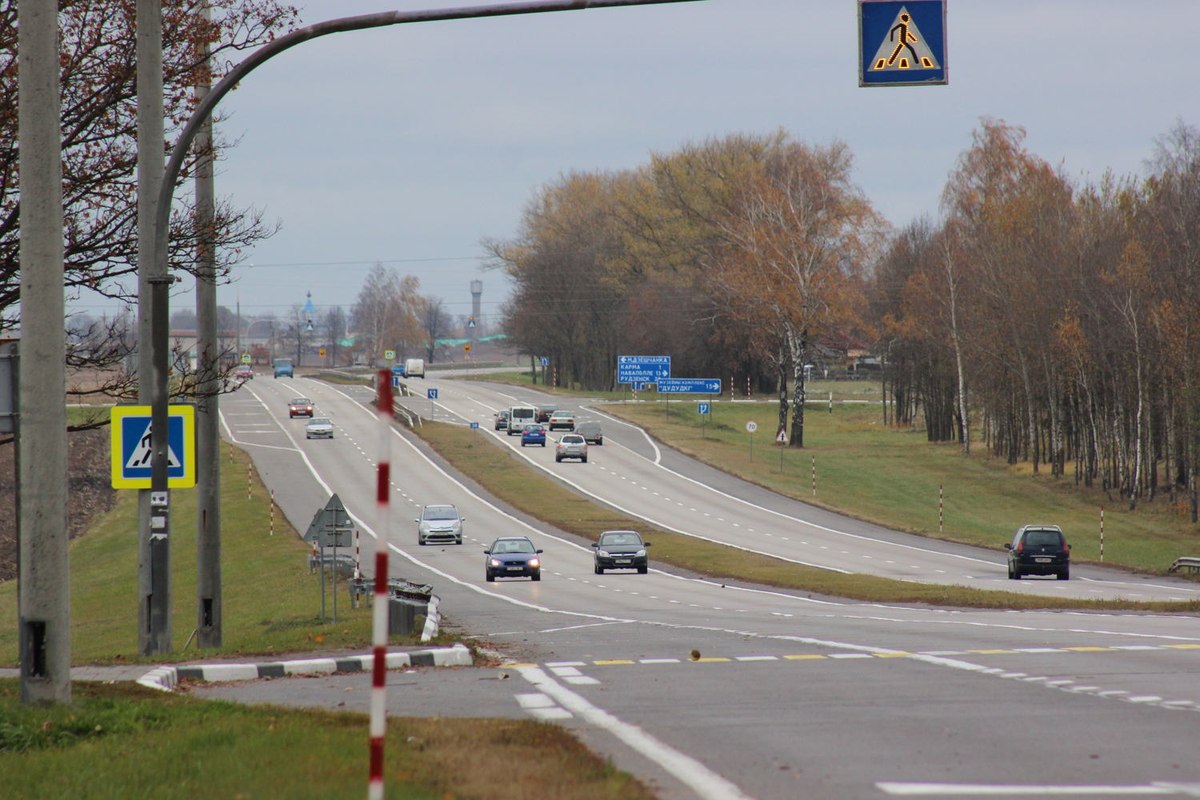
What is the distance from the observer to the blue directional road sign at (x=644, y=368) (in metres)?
107

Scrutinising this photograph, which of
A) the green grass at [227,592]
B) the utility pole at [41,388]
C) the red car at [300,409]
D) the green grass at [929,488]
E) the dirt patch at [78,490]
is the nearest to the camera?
the utility pole at [41,388]

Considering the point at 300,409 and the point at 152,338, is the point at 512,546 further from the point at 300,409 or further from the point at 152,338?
the point at 300,409

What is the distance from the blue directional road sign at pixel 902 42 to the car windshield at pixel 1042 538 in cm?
2986

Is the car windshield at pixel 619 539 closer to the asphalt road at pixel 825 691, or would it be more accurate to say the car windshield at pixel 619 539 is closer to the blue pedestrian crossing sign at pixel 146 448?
the asphalt road at pixel 825 691

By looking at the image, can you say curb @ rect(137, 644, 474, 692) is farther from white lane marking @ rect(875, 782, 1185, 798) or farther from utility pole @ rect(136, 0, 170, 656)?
white lane marking @ rect(875, 782, 1185, 798)

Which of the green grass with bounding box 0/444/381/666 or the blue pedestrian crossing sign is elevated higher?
the blue pedestrian crossing sign

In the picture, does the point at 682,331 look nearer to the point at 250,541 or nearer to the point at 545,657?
the point at 250,541

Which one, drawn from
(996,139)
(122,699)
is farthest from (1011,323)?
(122,699)

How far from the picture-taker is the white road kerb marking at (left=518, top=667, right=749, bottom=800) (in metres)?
8.27

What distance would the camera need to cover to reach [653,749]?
978 cm

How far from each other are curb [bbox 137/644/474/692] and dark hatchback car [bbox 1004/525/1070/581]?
2709 centimetres

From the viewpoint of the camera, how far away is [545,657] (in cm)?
1720

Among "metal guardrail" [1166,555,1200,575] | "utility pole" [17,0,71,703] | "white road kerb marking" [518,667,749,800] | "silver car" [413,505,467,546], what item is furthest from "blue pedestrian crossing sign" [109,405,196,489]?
"silver car" [413,505,467,546]

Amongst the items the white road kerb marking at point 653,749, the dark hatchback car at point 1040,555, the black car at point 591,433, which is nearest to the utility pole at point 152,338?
the white road kerb marking at point 653,749
